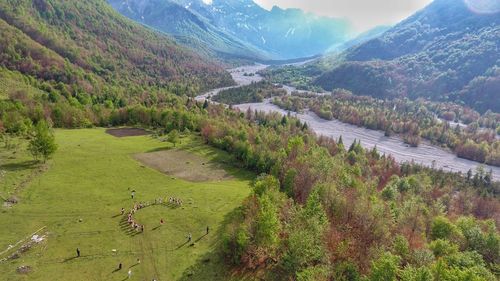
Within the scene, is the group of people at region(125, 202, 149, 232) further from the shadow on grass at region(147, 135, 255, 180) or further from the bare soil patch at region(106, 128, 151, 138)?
the bare soil patch at region(106, 128, 151, 138)

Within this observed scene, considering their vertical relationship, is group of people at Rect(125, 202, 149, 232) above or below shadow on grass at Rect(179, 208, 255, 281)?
above

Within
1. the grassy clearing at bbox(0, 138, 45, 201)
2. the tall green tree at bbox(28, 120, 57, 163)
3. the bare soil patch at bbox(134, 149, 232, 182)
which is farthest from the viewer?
the bare soil patch at bbox(134, 149, 232, 182)

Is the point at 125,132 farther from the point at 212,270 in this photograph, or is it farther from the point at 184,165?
the point at 212,270

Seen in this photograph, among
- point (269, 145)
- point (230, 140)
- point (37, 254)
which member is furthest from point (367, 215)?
point (230, 140)

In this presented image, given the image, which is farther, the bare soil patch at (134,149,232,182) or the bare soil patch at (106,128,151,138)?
the bare soil patch at (106,128,151,138)

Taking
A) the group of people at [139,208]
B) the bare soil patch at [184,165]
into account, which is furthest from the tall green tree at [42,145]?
the group of people at [139,208]

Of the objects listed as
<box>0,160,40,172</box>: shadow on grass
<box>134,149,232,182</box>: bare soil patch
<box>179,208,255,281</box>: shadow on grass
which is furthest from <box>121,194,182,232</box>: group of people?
<box>0,160,40,172</box>: shadow on grass
